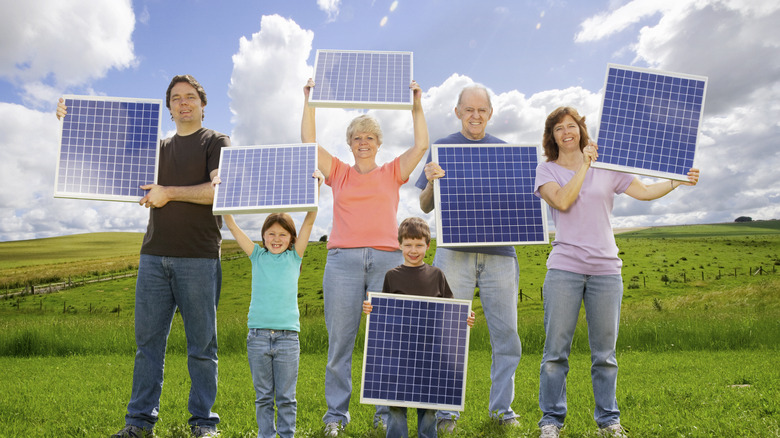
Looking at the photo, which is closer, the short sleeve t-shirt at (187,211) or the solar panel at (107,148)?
the short sleeve t-shirt at (187,211)

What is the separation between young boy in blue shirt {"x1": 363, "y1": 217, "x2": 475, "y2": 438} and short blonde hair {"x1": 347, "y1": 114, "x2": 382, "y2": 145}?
1.33 metres

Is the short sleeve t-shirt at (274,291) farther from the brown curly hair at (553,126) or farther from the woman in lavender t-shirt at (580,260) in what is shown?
the brown curly hair at (553,126)

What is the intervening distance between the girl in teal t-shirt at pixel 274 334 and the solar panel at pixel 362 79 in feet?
4.57

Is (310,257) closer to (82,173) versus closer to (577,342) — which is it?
(577,342)

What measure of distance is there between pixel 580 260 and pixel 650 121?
201 centimetres

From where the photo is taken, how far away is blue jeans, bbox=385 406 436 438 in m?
5.28

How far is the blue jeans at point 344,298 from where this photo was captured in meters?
5.85

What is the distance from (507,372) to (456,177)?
2.51m

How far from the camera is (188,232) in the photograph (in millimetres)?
5945

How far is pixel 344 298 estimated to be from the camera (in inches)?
233

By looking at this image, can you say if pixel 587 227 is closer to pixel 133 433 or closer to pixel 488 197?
pixel 488 197

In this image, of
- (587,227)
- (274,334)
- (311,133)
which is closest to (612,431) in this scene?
(587,227)

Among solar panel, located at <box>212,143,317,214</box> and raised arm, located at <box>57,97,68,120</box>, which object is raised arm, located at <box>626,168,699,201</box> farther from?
raised arm, located at <box>57,97,68,120</box>

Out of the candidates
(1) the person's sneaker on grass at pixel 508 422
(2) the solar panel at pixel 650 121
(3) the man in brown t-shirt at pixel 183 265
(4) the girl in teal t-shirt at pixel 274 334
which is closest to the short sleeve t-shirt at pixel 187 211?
(3) the man in brown t-shirt at pixel 183 265
